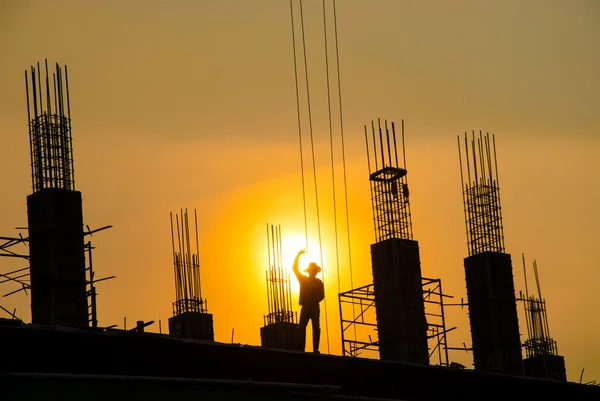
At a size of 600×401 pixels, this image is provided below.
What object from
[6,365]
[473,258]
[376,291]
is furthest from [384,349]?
[6,365]

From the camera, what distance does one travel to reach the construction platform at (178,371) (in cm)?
1853

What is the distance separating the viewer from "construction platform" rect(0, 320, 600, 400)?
18531 millimetres

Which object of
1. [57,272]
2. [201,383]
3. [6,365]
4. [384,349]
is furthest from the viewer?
[384,349]

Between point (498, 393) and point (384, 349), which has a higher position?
point (384, 349)

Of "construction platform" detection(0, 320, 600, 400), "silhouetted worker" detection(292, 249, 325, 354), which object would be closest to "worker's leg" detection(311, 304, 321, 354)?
"silhouetted worker" detection(292, 249, 325, 354)

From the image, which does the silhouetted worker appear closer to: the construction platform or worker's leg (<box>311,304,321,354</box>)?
worker's leg (<box>311,304,321,354</box>)

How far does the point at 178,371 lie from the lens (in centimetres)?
2020

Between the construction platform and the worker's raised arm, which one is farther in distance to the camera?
the worker's raised arm

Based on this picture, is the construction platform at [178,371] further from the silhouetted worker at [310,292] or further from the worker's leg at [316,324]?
the silhouetted worker at [310,292]

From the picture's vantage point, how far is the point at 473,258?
1928 inches

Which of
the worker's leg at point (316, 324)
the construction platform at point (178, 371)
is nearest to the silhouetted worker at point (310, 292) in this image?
the worker's leg at point (316, 324)

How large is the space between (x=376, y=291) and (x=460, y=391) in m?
18.9

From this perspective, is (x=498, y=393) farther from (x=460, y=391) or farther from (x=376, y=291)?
(x=376, y=291)

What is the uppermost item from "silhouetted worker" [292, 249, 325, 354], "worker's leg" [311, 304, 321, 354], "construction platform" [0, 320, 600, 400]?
"silhouetted worker" [292, 249, 325, 354]
